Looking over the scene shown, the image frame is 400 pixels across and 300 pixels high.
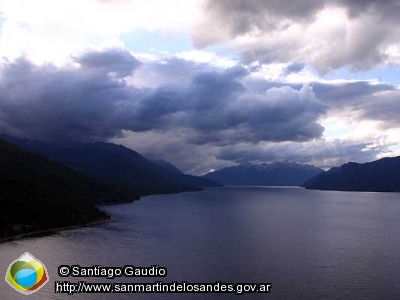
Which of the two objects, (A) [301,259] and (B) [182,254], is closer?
(A) [301,259]

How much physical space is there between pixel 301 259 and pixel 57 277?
7315 centimetres

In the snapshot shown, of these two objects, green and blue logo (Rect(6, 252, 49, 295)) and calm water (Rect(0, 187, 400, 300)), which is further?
calm water (Rect(0, 187, 400, 300))

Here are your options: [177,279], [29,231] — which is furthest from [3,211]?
[177,279]

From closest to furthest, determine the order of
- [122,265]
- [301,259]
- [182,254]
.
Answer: [122,265] < [301,259] < [182,254]

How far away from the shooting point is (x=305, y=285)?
91250 mm

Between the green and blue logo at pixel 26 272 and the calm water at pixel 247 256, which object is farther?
the calm water at pixel 247 256

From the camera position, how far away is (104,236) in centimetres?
17000

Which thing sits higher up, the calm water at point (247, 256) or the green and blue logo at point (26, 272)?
the green and blue logo at point (26, 272)

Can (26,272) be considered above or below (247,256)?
above

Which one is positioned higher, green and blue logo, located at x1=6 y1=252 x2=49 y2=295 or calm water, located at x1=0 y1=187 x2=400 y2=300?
green and blue logo, located at x1=6 y1=252 x2=49 y2=295

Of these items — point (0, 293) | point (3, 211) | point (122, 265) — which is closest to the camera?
point (0, 293)

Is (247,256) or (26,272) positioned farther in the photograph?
(247,256)

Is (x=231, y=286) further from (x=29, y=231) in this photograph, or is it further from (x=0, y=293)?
(x=29, y=231)

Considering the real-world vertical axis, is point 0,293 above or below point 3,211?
below
